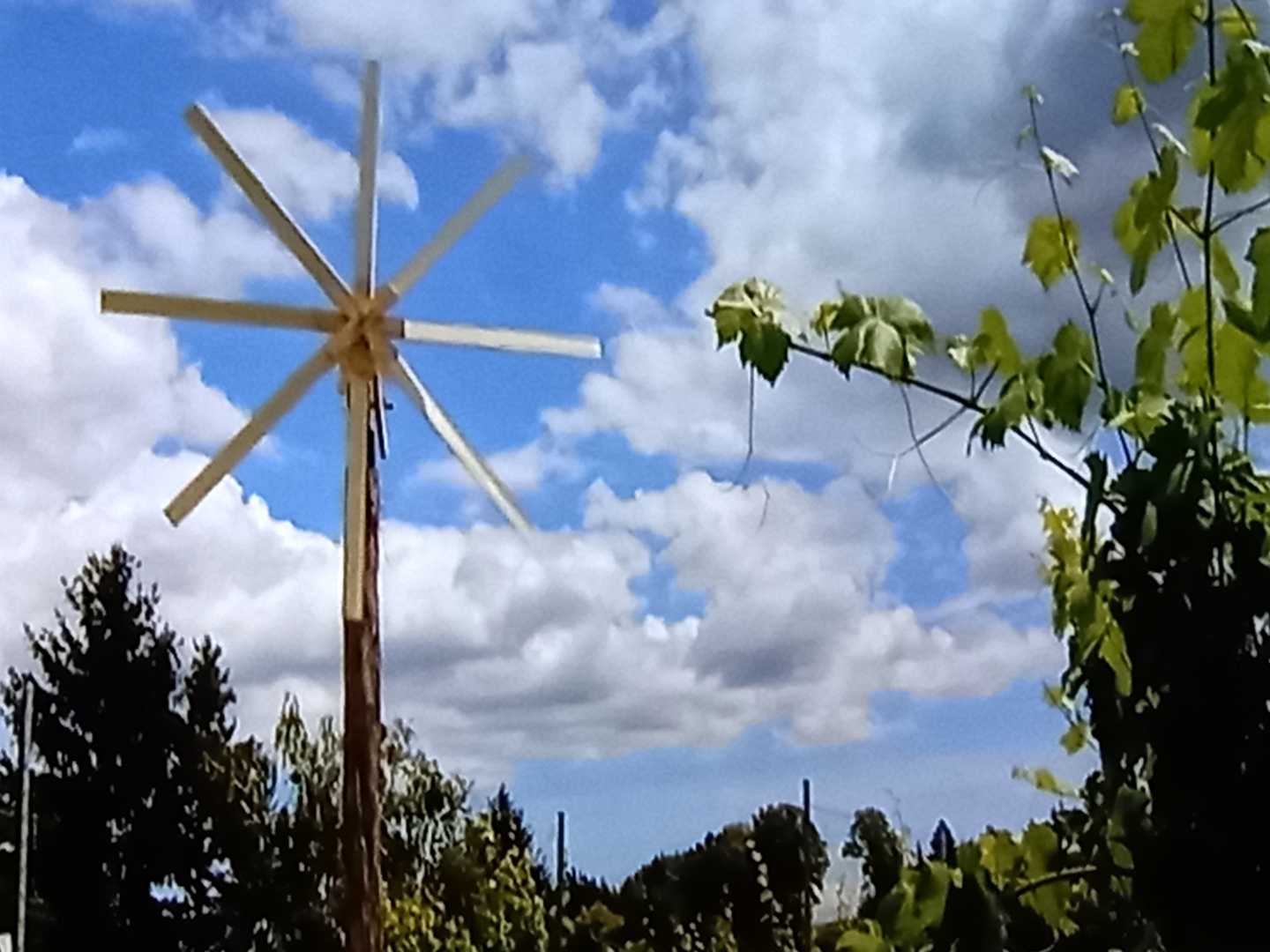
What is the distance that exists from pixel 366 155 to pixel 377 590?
1692 millimetres

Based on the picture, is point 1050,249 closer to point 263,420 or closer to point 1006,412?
point 1006,412

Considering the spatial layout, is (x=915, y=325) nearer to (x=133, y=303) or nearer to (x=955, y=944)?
(x=955, y=944)

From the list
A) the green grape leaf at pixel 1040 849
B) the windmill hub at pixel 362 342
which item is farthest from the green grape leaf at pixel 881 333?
the windmill hub at pixel 362 342

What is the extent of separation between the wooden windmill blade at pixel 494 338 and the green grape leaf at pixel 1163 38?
3.82m

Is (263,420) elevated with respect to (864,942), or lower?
elevated

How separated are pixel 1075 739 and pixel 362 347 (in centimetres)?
347

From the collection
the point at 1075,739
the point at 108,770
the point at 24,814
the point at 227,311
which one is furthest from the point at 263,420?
the point at 108,770

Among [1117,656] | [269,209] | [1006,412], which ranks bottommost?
[1117,656]

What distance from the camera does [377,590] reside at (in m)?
3.74

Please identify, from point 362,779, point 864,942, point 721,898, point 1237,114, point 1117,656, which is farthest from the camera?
point 721,898

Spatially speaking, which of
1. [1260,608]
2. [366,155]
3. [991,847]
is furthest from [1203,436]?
[366,155]

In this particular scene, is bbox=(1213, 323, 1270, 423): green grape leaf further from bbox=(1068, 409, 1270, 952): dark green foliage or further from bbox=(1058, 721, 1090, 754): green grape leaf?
bbox=(1058, 721, 1090, 754): green grape leaf

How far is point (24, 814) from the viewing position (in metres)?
11.4

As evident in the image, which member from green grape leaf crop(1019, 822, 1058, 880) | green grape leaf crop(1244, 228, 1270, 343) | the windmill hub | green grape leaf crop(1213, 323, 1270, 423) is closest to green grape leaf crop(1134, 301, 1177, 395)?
green grape leaf crop(1213, 323, 1270, 423)
